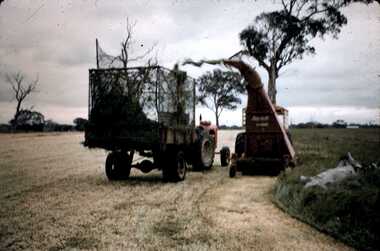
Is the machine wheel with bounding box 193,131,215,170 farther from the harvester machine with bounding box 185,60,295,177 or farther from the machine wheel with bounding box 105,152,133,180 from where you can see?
the machine wheel with bounding box 105,152,133,180

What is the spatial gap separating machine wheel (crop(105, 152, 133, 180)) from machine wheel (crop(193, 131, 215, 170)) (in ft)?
8.66

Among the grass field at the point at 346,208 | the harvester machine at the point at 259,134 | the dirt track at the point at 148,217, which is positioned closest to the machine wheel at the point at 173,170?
the dirt track at the point at 148,217

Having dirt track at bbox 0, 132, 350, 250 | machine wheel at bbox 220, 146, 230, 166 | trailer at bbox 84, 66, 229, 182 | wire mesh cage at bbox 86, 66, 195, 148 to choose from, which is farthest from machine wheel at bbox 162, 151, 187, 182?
machine wheel at bbox 220, 146, 230, 166

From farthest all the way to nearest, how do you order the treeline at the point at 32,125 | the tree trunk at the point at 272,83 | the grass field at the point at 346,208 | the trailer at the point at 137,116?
1. the treeline at the point at 32,125
2. the tree trunk at the point at 272,83
3. the trailer at the point at 137,116
4. the grass field at the point at 346,208

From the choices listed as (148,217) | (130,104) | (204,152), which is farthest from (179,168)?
(148,217)

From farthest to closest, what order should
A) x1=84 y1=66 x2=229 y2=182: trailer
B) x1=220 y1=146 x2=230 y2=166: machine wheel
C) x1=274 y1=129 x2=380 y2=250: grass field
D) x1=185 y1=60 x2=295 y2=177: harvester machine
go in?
x1=220 y1=146 x2=230 y2=166: machine wheel, x1=185 y1=60 x2=295 y2=177: harvester machine, x1=84 y1=66 x2=229 y2=182: trailer, x1=274 y1=129 x2=380 y2=250: grass field

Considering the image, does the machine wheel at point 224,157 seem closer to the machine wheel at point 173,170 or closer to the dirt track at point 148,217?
the dirt track at point 148,217

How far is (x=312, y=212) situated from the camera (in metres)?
6.74

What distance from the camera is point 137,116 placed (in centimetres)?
1089

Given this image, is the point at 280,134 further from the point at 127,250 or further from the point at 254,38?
the point at 254,38

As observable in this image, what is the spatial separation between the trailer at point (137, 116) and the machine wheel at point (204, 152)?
5.61 ft

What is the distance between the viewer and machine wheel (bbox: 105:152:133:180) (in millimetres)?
12062

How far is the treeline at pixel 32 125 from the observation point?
55.3 meters

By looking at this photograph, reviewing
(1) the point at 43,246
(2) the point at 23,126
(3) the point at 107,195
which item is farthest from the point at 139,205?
(2) the point at 23,126
